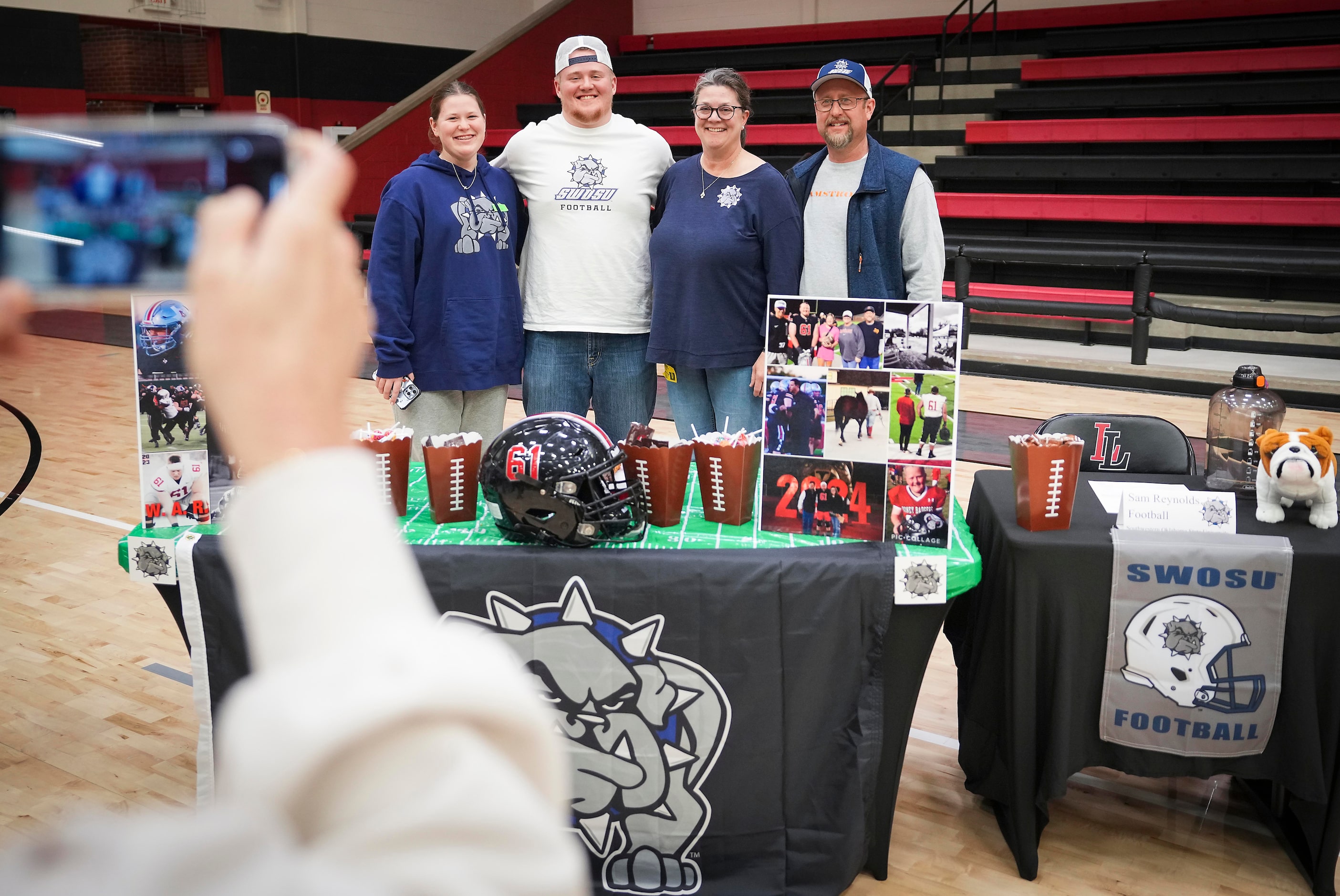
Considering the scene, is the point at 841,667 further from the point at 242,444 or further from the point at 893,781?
the point at 242,444

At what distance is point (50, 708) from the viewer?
9.87 ft

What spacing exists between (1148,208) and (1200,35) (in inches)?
100

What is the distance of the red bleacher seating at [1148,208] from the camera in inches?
320

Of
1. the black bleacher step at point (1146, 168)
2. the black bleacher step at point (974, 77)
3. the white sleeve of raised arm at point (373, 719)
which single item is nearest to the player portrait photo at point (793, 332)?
the white sleeve of raised arm at point (373, 719)

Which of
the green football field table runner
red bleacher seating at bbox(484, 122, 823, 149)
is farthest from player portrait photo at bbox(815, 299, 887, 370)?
red bleacher seating at bbox(484, 122, 823, 149)

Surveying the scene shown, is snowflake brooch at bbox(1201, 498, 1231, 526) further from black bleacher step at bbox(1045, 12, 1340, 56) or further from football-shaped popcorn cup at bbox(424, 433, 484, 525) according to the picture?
black bleacher step at bbox(1045, 12, 1340, 56)

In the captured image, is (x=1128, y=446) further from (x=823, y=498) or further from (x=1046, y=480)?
(x=823, y=498)

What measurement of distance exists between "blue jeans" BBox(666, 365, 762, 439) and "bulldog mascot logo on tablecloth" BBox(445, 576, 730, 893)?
1051 mm

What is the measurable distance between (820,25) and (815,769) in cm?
1222

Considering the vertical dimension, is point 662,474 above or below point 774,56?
below

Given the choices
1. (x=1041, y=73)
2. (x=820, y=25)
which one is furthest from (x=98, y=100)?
(x=1041, y=73)

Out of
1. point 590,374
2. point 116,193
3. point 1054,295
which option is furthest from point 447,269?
point 1054,295

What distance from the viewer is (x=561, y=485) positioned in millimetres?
2020

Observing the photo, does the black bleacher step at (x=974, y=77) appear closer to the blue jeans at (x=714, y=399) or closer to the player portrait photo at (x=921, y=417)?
the blue jeans at (x=714, y=399)
